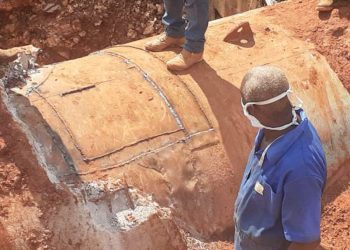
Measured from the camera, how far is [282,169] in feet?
9.39

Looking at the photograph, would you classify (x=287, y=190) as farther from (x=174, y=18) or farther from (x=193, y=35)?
(x=174, y=18)

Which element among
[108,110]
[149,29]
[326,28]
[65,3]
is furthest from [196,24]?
[65,3]

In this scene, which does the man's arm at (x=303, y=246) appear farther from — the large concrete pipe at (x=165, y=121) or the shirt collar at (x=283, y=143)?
the large concrete pipe at (x=165, y=121)

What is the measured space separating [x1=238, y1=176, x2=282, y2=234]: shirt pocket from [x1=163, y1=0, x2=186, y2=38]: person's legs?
2169 millimetres

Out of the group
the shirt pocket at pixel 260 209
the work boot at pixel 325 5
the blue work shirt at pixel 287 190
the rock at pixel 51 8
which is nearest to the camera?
the blue work shirt at pixel 287 190

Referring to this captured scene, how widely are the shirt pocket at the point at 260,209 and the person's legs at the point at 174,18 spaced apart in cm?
217

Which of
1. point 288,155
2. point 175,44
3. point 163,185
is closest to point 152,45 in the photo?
point 175,44

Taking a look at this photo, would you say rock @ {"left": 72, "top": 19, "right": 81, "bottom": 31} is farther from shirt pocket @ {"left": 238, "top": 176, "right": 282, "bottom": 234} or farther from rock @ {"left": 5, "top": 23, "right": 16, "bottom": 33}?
shirt pocket @ {"left": 238, "top": 176, "right": 282, "bottom": 234}

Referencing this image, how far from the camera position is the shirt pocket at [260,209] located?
9.78 feet

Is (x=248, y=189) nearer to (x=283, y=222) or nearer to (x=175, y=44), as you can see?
(x=283, y=222)

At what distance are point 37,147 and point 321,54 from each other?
289cm

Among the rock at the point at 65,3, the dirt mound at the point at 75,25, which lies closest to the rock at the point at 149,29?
the dirt mound at the point at 75,25

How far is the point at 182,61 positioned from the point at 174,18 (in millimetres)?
481

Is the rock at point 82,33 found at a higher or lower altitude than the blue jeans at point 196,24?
lower
